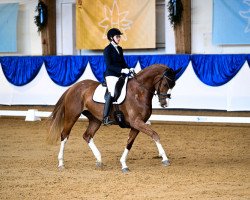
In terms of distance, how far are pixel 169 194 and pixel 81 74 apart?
977cm

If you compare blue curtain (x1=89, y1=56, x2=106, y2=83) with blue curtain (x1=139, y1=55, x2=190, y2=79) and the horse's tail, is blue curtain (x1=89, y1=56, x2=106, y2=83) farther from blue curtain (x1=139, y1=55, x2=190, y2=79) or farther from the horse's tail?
the horse's tail

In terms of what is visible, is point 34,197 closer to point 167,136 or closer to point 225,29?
point 167,136

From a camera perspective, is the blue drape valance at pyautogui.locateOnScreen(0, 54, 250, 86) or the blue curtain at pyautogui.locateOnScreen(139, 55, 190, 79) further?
the blue curtain at pyautogui.locateOnScreen(139, 55, 190, 79)

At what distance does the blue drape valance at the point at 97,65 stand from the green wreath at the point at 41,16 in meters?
1.12

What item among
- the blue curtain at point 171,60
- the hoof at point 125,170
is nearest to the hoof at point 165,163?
the hoof at point 125,170

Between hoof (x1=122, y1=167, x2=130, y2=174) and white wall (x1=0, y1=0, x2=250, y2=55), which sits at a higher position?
white wall (x1=0, y1=0, x2=250, y2=55)

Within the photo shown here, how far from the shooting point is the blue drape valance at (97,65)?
13336mm

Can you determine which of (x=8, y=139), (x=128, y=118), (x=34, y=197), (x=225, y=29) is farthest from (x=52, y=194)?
(x=225, y=29)

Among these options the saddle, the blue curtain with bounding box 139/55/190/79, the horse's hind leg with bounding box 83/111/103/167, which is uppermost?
the blue curtain with bounding box 139/55/190/79

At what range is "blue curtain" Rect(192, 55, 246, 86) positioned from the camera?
43.4 feet

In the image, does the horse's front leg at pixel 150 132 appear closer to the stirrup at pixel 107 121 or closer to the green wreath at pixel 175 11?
the stirrup at pixel 107 121

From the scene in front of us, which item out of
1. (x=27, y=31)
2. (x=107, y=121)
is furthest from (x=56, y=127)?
(x=27, y=31)

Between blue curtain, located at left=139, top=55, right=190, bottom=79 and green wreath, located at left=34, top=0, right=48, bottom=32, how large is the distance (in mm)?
3893

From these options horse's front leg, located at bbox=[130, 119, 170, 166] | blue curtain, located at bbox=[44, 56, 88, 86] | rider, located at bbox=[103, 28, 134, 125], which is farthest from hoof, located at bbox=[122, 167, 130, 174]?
blue curtain, located at bbox=[44, 56, 88, 86]
